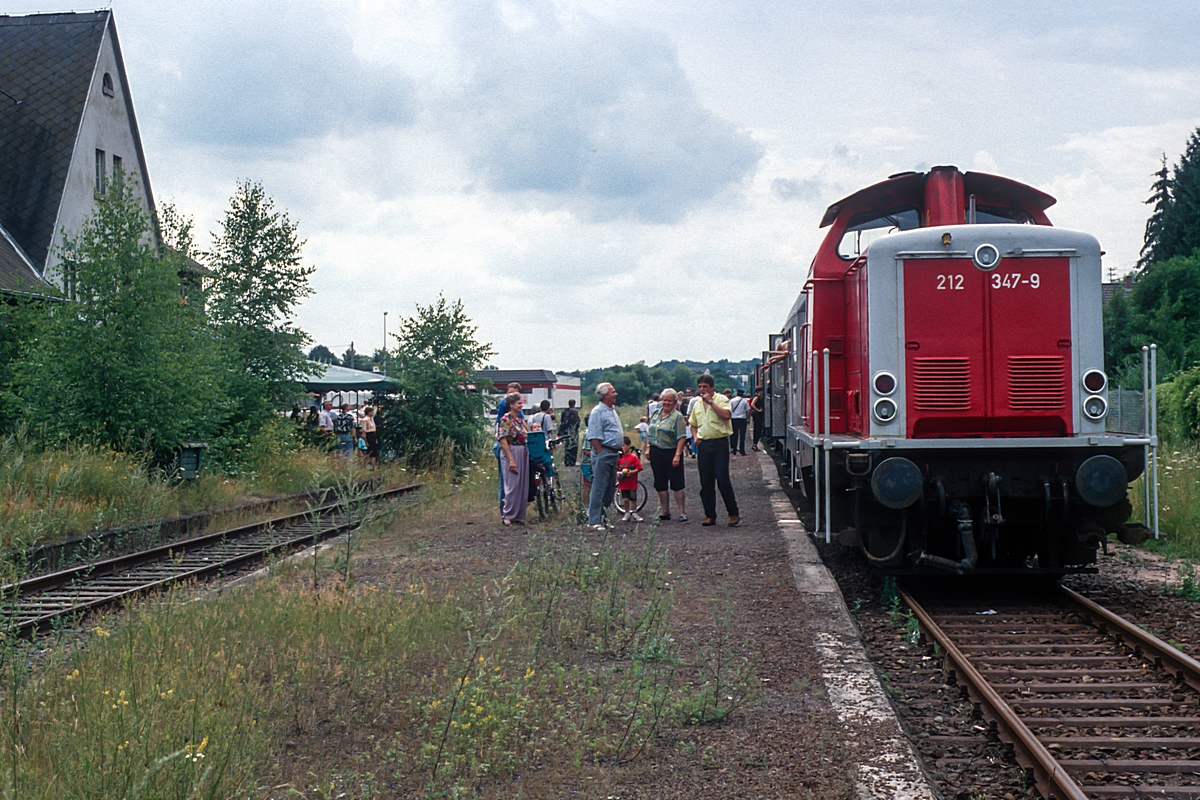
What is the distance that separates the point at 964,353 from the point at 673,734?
480 centimetres

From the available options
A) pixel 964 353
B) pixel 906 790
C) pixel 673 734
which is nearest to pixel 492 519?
pixel 964 353

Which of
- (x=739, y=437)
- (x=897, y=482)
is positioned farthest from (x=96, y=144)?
(x=897, y=482)

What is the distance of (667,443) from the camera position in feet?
43.5

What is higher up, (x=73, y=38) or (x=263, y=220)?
(x=73, y=38)

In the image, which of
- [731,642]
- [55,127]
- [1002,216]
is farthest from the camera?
[55,127]

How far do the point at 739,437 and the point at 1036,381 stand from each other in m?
20.9

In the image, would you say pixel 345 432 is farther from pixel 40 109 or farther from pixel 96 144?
pixel 40 109

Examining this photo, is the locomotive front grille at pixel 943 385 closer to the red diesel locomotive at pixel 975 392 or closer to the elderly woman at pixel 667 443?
the red diesel locomotive at pixel 975 392

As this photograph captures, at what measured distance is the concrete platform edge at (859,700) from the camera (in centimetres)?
425

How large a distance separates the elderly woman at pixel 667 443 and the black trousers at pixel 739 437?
12.6m

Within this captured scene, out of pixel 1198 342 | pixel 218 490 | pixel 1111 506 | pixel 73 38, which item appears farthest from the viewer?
pixel 1198 342

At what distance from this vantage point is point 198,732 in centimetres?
429

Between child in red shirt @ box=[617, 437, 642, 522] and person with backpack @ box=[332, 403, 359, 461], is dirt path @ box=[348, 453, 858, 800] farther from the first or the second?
person with backpack @ box=[332, 403, 359, 461]

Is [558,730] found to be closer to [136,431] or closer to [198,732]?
[198,732]
